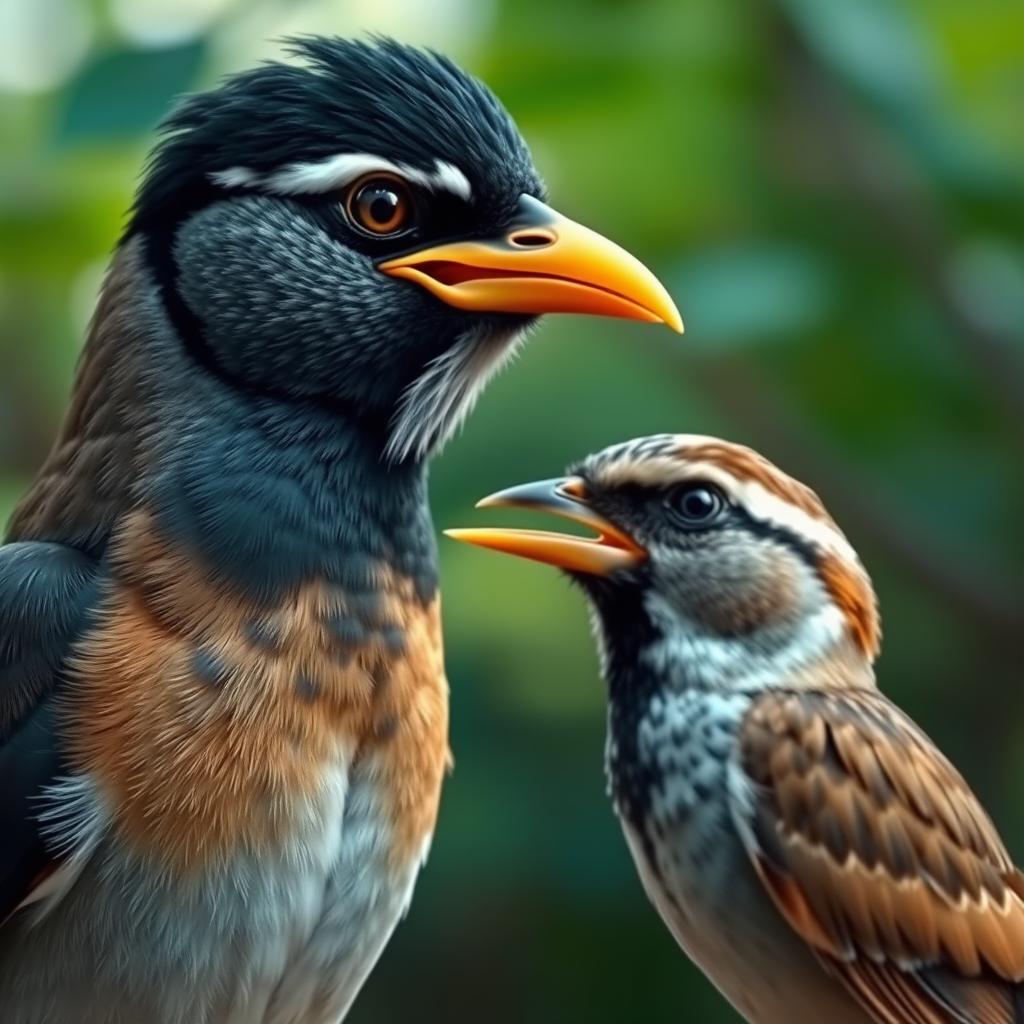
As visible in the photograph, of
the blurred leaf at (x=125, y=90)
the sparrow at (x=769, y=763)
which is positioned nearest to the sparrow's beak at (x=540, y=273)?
the sparrow at (x=769, y=763)

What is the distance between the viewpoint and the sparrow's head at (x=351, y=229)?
96.9 inches

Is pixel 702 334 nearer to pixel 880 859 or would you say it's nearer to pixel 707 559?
pixel 707 559

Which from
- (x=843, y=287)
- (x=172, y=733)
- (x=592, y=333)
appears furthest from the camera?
(x=592, y=333)

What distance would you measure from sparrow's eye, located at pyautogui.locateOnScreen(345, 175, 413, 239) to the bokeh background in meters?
1.31

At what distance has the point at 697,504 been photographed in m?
2.59

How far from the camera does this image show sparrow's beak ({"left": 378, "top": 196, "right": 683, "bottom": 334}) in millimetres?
2400

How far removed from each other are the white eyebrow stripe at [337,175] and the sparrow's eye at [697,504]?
0.48 meters

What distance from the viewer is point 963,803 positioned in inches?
97.3

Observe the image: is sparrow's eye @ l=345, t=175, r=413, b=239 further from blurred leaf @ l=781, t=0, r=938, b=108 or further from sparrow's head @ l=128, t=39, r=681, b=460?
blurred leaf @ l=781, t=0, r=938, b=108

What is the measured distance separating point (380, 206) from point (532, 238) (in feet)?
0.66

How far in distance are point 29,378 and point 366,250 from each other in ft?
7.65

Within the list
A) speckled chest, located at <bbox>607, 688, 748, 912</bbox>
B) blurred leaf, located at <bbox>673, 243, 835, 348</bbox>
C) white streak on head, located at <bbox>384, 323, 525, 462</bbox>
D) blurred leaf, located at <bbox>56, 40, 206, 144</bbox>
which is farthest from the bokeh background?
speckled chest, located at <bbox>607, 688, 748, 912</bbox>

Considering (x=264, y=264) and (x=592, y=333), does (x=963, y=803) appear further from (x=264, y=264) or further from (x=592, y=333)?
(x=592, y=333)

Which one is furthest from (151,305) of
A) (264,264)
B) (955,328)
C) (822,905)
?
(955,328)
